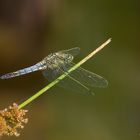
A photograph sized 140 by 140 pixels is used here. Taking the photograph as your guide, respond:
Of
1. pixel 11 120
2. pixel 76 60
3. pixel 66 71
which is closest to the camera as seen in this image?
pixel 11 120

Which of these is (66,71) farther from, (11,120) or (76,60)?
(76,60)

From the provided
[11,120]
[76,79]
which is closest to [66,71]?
[76,79]

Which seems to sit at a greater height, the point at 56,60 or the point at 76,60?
the point at 56,60

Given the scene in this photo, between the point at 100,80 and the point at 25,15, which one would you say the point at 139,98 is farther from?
the point at 100,80

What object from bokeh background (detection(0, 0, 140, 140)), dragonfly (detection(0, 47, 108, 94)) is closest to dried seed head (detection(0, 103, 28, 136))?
dragonfly (detection(0, 47, 108, 94))

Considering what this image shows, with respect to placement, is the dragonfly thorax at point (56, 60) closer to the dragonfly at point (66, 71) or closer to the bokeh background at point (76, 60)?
the dragonfly at point (66, 71)

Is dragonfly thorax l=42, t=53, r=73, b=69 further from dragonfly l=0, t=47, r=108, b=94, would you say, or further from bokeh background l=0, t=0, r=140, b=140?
bokeh background l=0, t=0, r=140, b=140
